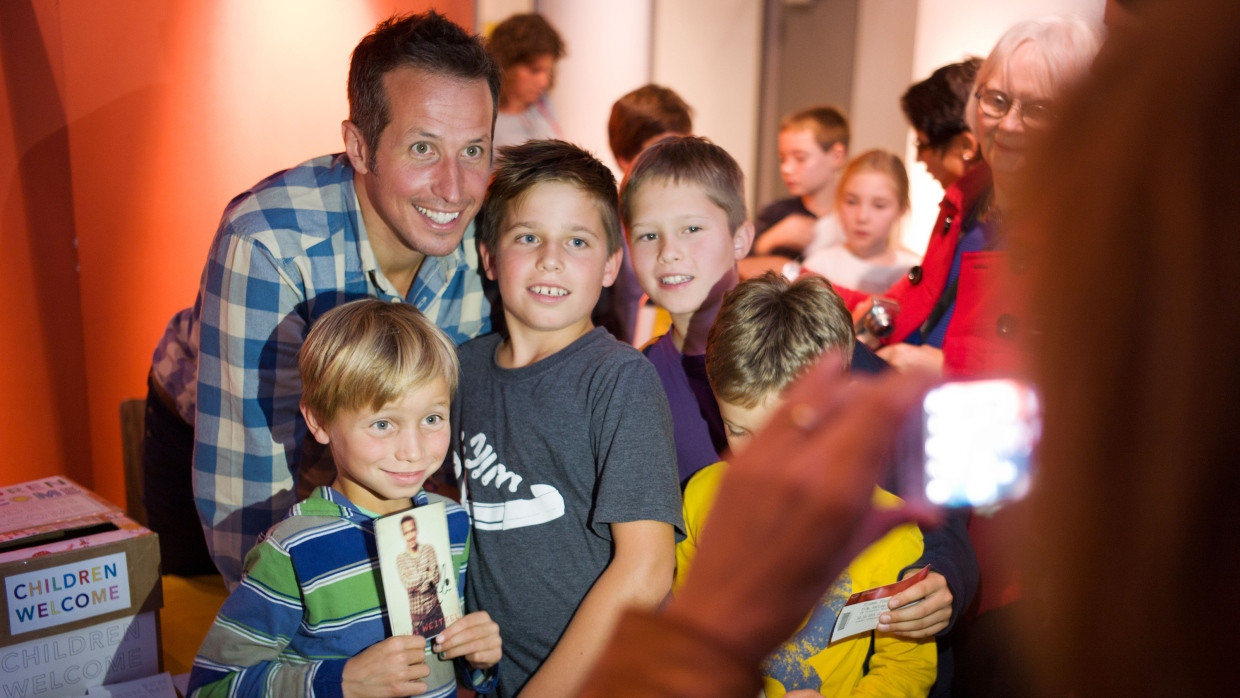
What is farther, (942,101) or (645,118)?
(645,118)

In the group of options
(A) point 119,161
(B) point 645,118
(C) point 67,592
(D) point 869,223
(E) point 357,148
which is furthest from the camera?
(D) point 869,223

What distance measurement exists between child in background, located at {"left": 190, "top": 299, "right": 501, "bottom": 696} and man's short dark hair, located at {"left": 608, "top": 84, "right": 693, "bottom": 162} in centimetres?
234

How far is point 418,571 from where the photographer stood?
1533 mm

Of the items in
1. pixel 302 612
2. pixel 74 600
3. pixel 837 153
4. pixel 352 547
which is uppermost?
pixel 837 153

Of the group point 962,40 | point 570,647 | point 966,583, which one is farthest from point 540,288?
point 962,40

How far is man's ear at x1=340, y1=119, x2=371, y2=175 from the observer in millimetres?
2268

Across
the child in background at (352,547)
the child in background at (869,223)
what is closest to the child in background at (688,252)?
the child in background at (352,547)

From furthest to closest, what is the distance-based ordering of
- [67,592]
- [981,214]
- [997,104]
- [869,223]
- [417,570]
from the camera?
1. [869,223]
2. [981,214]
3. [997,104]
4. [67,592]
5. [417,570]

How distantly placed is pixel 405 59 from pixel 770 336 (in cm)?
119

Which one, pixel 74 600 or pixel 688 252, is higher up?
pixel 688 252

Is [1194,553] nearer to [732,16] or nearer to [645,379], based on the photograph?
[645,379]

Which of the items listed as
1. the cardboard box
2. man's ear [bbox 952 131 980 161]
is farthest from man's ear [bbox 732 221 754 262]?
the cardboard box

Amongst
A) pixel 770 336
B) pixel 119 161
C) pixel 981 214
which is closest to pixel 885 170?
pixel 981 214

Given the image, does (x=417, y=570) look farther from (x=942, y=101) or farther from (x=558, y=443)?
(x=942, y=101)
